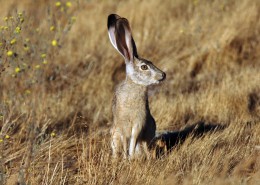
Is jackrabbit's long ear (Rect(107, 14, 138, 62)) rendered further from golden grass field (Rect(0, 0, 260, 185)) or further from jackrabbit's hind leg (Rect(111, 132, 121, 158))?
jackrabbit's hind leg (Rect(111, 132, 121, 158))

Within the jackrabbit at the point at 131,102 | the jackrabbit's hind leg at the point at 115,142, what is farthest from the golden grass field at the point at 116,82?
the jackrabbit at the point at 131,102

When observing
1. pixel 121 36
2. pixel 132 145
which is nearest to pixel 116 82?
pixel 121 36

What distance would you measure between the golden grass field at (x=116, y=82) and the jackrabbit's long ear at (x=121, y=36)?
1.38 ft

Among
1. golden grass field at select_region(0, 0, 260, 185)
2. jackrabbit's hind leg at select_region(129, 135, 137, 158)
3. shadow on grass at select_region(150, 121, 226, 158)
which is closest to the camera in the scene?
golden grass field at select_region(0, 0, 260, 185)

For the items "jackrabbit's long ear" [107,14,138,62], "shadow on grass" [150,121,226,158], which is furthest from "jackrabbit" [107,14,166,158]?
"shadow on grass" [150,121,226,158]

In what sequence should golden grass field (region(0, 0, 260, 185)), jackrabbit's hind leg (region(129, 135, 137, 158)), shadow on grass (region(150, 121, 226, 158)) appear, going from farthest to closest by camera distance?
→ shadow on grass (region(150, 121, 226, 158))
jackrabbit's hind leg (region(129, 135, 137, 158))
golden grass field (region(0, 0, 260, 185))

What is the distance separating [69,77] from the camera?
756cm

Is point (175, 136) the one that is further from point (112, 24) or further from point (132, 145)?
point (112, 24)

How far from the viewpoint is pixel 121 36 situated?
5.12m

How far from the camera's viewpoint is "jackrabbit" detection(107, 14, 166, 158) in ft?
15.8

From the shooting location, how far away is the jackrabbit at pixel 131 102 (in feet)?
15.8

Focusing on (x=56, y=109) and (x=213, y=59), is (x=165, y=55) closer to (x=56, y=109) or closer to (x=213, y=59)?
(x=213, y=59)

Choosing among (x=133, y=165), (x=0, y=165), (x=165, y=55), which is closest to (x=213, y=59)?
(x=165, y=55)

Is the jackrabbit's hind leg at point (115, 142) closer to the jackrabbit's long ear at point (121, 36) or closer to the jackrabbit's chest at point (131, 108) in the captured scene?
the jackrabbit's chest at point (131, 108)
